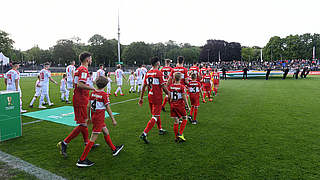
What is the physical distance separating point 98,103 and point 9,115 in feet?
9.47

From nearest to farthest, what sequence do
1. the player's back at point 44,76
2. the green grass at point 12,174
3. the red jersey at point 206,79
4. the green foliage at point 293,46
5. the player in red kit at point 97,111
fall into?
the green grass at point 12,174
the player in red kit at point 97,111
the player's back at point 44,76
the red jersey at point 206,79
the green foliage at point 293,46

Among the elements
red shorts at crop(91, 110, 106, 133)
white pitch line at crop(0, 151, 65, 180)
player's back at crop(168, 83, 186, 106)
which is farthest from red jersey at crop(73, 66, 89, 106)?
player's back at crop(168, 83, 186, 106)

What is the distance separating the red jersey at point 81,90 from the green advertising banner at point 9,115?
2030mm

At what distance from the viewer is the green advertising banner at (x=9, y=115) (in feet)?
17.1

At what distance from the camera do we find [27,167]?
12.9 feet

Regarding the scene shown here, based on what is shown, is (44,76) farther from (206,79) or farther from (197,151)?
(197,151)

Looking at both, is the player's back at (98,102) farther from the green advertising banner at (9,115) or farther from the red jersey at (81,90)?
the green advertising banner at (9,115)

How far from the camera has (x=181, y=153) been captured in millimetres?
4625

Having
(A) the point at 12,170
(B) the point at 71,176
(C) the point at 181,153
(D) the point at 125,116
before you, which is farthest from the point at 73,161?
(D) the point at 125,116

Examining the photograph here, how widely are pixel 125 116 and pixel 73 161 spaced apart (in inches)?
156

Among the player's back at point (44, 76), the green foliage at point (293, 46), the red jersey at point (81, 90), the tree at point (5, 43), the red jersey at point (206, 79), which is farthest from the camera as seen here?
the green foliage at point (293, 46)

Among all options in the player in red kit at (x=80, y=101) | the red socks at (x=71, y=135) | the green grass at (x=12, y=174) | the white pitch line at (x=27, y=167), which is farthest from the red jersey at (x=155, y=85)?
the green grass at (x=12, y=174)

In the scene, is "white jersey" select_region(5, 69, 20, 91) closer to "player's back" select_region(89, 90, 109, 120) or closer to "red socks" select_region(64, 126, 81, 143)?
"red socks" select_region(64, 126, 81, 143)

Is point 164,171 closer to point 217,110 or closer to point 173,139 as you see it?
point 173,139
